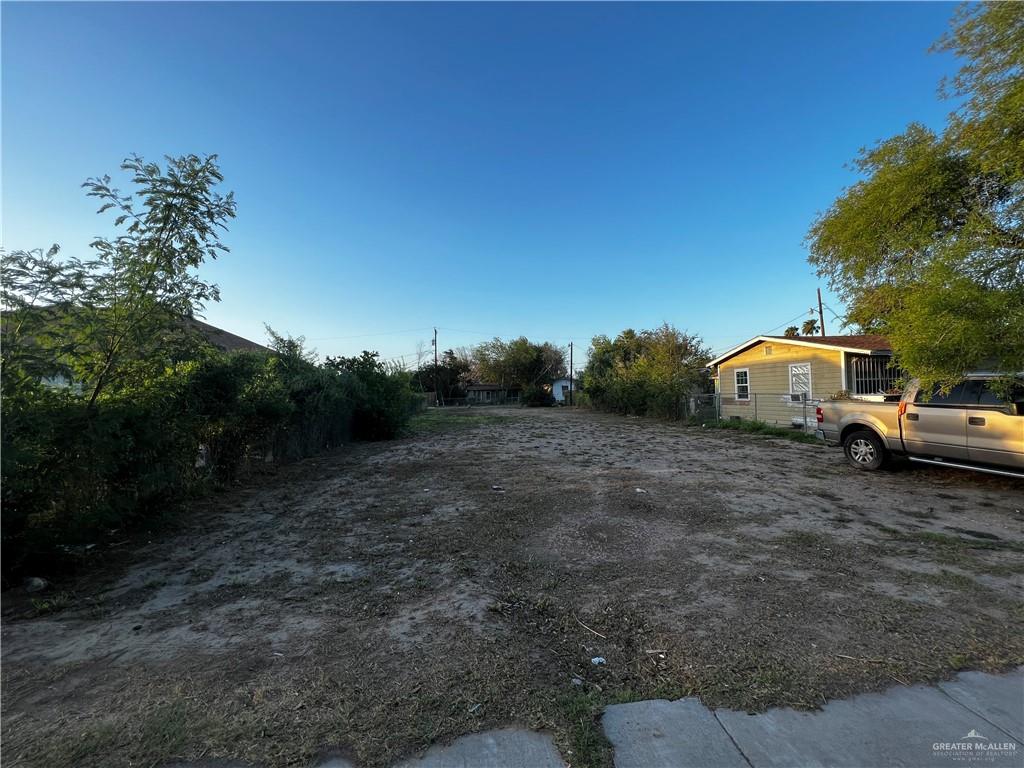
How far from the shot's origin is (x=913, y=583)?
374 cm

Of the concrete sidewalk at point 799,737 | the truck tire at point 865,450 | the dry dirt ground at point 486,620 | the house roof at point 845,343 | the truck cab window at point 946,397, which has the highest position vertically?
the house roof at point 845,343

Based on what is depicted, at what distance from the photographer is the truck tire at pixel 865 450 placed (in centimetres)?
825

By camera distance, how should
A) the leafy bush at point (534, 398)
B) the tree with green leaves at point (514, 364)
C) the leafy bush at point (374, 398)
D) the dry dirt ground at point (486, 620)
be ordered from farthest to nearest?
the tree with green leaves at point (514, 364), the leafy bush at point (534, 398), the leafy bush at point (374, 398), the dry dirt ground at point (486, 620)

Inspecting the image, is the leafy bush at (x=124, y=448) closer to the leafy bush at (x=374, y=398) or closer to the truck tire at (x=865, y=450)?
the leafy bush at (x=374, y=398)

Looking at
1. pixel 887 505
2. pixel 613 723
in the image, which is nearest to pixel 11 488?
pixel 613 723

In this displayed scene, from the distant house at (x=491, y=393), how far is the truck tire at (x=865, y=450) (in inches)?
2002

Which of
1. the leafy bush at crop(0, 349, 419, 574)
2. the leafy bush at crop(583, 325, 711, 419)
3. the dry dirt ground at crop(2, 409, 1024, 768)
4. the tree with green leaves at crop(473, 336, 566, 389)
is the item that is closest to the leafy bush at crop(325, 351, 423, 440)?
the leafy bush at crop(0, 349, 419, 574)

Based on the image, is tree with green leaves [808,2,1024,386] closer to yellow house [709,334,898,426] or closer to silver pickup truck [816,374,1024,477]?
silver pickup truck [816,374,1024,477]

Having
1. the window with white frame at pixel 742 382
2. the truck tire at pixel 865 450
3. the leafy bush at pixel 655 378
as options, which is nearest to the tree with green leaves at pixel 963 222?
the truck tire at pixel 865 450

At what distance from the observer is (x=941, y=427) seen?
7.14 m

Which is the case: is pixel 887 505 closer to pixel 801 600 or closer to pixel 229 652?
pixel 801 600

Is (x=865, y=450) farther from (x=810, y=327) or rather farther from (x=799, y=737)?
(x=810, y=327)

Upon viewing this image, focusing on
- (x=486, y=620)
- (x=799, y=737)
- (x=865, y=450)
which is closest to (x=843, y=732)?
(x=799, y=737)

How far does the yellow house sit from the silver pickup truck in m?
5.73
